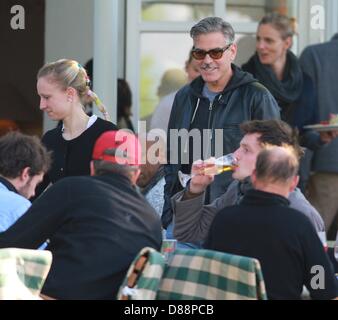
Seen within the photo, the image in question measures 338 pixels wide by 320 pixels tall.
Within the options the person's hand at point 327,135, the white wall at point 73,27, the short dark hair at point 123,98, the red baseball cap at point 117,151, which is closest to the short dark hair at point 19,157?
the red baseball cap at point 117,151

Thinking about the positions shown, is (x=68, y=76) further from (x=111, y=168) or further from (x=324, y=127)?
(x=324, y=127)

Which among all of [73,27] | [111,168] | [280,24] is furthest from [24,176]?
[73,27]

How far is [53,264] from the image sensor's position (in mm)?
4820

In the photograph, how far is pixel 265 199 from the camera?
4.84 m

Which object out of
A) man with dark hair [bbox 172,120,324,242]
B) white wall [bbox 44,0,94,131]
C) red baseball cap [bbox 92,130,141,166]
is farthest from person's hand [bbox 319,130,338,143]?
red baseball cap [bbox 92,130,141,166]

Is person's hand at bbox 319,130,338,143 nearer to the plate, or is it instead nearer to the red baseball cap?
the plate

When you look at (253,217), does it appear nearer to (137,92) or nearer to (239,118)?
(239,118)

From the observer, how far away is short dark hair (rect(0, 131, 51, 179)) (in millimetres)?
5281

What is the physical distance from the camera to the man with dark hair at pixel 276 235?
4781 millimetres

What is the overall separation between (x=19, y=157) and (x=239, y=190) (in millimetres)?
1136

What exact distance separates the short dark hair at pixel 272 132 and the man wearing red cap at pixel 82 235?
93cm

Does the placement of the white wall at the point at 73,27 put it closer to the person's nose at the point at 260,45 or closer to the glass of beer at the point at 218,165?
the person's nose at the point at 260,45

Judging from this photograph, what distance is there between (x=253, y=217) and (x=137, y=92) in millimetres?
3882
